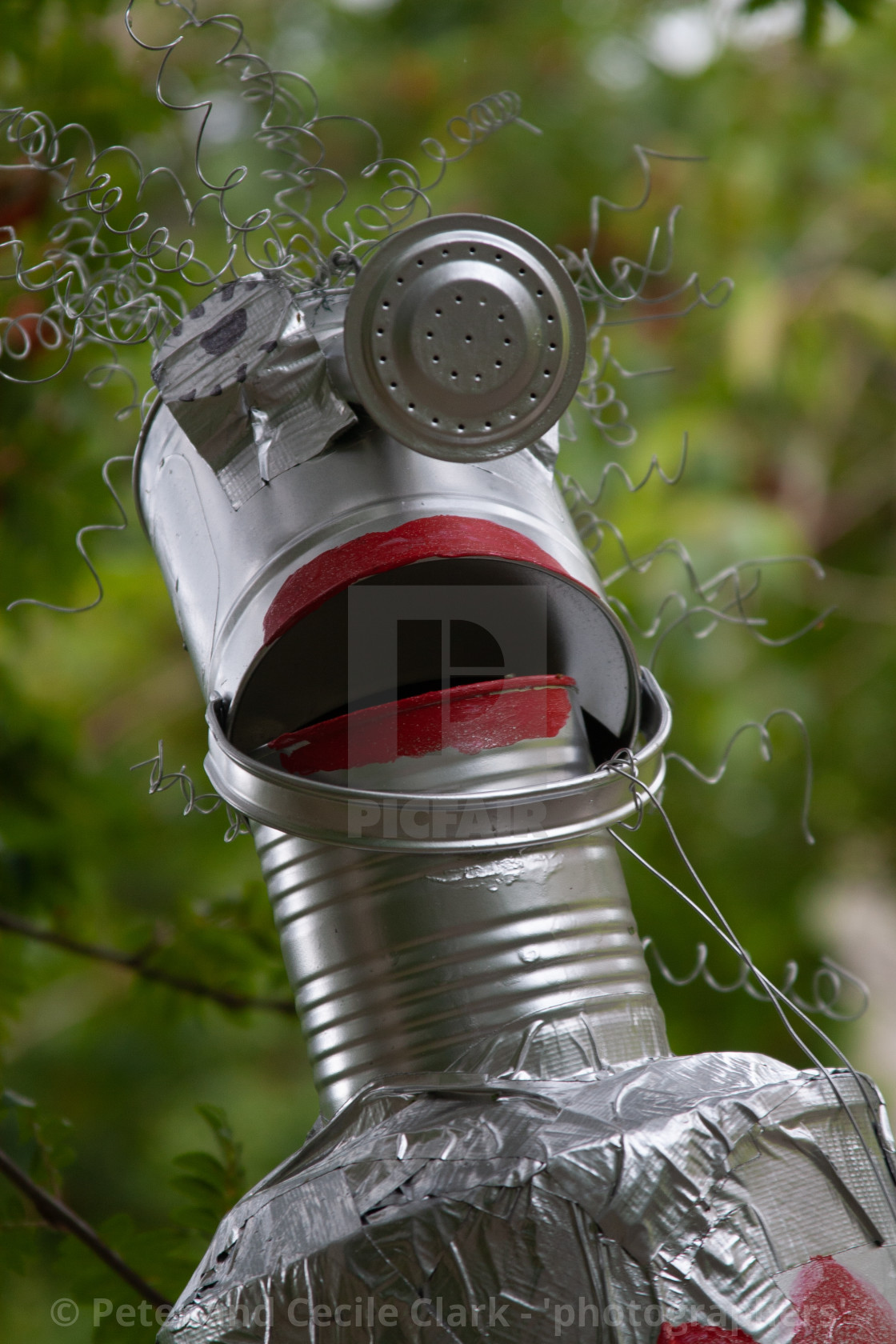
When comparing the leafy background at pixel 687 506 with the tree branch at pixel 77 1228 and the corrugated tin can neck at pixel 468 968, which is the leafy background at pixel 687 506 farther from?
the corrugated tin can neck at pixel 468 968

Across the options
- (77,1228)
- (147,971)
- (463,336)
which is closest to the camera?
(463,336)

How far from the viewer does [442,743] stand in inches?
26.1

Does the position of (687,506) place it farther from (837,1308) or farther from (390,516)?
(837,1308)

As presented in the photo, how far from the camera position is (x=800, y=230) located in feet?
9.78

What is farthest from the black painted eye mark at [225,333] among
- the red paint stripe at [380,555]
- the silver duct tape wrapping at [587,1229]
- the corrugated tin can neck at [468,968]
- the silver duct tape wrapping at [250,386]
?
the silver duct tape wrapping at [587,1229]

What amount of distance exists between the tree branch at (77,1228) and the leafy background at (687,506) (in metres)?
1.38

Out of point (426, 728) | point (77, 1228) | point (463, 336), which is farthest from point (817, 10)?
point (77, 1228)

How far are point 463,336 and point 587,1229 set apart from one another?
46cm

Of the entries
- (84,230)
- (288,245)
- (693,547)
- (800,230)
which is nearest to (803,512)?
(800,230)

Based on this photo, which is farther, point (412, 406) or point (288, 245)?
point (288, 245)

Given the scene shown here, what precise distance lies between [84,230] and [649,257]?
2.57 ft

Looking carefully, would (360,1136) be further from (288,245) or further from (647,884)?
Result: (647,884)

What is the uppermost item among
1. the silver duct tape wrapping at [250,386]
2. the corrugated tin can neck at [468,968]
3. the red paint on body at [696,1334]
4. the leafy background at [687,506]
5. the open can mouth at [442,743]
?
the silver duct tape wrapping at [250,386]

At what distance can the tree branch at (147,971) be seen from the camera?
115 cm
